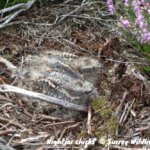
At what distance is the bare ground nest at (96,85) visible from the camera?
91.8 inches

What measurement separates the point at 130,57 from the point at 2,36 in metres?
1.99

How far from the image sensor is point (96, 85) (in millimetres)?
2904

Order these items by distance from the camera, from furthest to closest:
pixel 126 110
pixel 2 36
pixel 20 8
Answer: pixel 20 8 < pixel 2 36 < pixel 126 110

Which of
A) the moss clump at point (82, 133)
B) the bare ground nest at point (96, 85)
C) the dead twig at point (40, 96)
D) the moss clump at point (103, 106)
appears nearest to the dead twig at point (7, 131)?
the bare ground nest at point (96, 85)

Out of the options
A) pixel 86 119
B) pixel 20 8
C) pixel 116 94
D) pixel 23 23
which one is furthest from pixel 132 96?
pixel 20 8

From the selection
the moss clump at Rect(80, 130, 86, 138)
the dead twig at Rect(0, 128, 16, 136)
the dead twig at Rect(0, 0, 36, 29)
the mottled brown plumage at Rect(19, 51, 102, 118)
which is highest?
the dead twig at Rect(0, 0, 36, 29)

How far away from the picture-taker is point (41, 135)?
2.42 m

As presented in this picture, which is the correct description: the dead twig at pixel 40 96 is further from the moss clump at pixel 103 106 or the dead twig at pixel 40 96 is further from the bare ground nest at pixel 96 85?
the moss clump at pixel 103 106

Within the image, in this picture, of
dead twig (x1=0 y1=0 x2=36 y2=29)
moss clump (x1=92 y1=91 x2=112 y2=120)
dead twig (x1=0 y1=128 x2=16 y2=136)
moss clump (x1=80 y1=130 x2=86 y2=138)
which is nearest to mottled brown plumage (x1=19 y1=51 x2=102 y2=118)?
moss clump (x1=92 y1=91 x2=112 y2=120)

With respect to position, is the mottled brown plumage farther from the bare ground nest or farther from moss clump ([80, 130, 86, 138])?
moss clump ([80, 130, 86, 138])

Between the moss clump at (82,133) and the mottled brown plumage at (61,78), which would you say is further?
the mottled brown plumage at (61,78)

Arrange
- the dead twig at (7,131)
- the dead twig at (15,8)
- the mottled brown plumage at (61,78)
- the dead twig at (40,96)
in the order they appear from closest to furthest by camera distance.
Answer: the dead twig at (7,131) < the dead twig at (40,96) < the mottled brown plumage at (61,78) < the dead twig at (15,8)

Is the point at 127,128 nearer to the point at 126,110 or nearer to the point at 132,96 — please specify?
the point at 126,110

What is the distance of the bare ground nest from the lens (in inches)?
91.8
